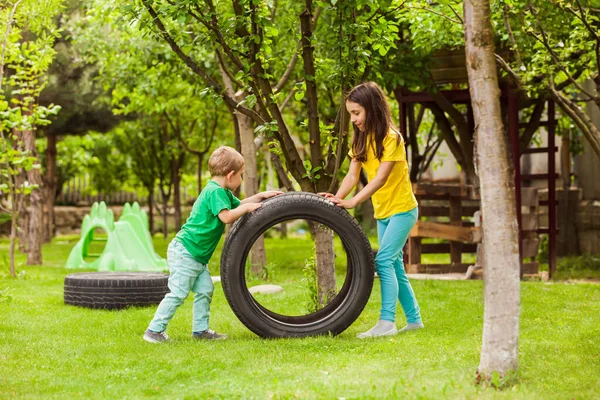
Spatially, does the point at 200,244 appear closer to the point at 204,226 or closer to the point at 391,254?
the point at 204,226

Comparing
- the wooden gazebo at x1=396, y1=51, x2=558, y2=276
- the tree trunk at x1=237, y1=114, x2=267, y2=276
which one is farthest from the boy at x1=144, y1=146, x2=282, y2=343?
the wooden gazebo at x1=396, y1=51, x2=558, y2=276

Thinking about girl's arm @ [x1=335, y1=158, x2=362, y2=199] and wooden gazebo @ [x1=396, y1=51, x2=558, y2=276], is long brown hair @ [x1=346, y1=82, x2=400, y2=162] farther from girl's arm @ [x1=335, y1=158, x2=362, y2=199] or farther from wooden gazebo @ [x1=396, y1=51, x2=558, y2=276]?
wooden gazebo @ [x1=396, y1=51, x2=558, y2=276]

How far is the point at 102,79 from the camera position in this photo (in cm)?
1432

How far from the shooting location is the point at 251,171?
11.5 meters

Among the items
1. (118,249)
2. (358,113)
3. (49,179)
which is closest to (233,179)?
(358,113)

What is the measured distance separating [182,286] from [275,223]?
0.84m

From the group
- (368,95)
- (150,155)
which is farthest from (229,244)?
(150,155)

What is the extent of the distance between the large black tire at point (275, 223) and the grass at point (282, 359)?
6.9 inches

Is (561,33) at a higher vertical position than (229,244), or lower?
higher

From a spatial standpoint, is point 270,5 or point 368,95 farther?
point 270,5

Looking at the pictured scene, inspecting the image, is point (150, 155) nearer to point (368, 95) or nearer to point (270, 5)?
point (270, 5)

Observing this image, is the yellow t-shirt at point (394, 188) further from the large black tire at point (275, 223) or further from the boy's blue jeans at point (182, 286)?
the boy's blue jeans at point (182, 286)

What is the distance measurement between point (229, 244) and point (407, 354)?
60.6 inches

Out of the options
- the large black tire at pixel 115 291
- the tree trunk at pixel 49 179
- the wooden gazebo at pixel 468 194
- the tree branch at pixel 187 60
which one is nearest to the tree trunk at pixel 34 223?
the tree trunk at pixel 49 179
